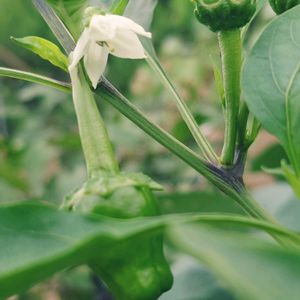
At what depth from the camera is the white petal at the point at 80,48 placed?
0.66 meters

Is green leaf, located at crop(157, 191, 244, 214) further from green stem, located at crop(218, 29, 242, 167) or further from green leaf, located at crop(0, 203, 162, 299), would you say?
green leaf, located at crop(0, 203, 162, 299)

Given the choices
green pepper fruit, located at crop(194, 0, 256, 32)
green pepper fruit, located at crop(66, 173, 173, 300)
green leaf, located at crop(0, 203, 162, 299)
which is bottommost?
green pepper fruit, located at crop(66, 173, 173, 300)

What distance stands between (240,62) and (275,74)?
38 mm

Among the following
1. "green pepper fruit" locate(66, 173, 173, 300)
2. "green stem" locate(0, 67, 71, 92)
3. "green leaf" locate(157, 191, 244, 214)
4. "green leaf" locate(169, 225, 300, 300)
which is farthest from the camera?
"green leaf" locate(157, 191, 244, 214)

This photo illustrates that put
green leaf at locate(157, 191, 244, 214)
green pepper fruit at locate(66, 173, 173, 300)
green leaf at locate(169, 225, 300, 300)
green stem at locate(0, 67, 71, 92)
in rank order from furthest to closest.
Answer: green leaf at locate(157, 191, 244, 214)
green stem at locate(0, 67, 71, 92)
green pepper fruit at locate(66, 173, 173, 300)
green leaf at locate(169, 225, 300, 300)

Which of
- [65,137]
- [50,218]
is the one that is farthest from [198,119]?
[50,218]

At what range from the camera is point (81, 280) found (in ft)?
6.34

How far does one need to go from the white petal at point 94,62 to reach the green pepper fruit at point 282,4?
0.17 meters

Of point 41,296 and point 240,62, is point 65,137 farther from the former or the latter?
point 240,62

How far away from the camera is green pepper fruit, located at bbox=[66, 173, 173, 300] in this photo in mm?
610

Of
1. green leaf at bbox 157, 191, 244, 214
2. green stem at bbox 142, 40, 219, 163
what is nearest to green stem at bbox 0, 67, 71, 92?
green stem at bbox 142, 40, 219, 163

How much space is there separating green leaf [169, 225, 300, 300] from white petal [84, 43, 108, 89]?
0.28 m

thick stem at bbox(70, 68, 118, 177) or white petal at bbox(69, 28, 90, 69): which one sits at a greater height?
white petal at bbox(69, 28, 90, 69)

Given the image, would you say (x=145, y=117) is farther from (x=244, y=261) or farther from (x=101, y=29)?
(x=244, y=261)
